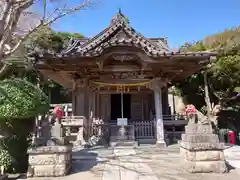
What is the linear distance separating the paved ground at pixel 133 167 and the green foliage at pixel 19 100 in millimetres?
2131

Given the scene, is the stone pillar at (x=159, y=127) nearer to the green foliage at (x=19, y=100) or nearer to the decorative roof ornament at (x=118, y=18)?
the decorative roof ornament at (x=118, y=18)

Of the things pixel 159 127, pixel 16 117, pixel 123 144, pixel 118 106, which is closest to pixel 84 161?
pixel 16 117

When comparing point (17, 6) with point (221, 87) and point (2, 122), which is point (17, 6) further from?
point (221, 87)

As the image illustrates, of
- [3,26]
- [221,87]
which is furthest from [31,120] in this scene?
[221,87]

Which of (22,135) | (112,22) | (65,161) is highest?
(112,22)

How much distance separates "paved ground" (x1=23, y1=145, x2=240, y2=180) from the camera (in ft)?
17.5

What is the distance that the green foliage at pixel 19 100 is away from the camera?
582 centimetres

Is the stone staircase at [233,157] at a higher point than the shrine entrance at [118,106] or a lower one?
lower

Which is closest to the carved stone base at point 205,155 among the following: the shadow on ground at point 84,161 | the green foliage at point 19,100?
the shadow on ground at point 84,161

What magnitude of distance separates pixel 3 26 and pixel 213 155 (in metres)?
6.65

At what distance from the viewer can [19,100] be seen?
5.90 meters

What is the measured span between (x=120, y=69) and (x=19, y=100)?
4864 mm

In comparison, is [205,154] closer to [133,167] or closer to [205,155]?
[205,155]

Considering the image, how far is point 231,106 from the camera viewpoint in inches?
648
